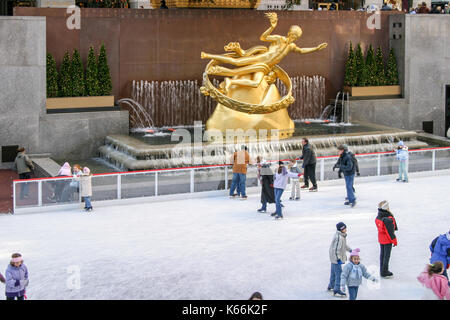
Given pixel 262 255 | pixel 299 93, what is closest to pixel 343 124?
pixel 299 93

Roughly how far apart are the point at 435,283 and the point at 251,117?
14.7m

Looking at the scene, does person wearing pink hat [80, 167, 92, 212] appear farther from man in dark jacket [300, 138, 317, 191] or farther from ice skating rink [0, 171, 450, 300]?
man in dark jacket [300, 138, 317, 191]

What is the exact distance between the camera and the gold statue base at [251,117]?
944 inches

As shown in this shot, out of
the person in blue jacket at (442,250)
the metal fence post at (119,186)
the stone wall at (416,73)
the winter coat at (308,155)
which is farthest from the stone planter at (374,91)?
the person in blue jacket at (442,250)

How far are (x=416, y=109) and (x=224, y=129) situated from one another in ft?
30.2

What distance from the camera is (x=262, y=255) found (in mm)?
13961

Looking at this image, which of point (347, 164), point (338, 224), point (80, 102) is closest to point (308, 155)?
point (347, 164)

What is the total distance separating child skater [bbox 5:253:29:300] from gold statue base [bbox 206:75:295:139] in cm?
1384

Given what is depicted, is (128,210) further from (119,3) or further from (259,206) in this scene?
(119,3)

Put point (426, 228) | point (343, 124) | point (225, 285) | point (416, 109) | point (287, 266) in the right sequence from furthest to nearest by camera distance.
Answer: point (416, 109) < point (343, 124) < point (426, 228) < point (287, 266) < point (225, 285)

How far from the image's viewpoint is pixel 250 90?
24219 mm

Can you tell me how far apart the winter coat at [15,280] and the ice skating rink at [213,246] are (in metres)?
1.33

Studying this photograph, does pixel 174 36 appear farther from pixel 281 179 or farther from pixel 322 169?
pixel 281 179

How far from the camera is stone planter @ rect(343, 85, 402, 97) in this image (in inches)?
1142
